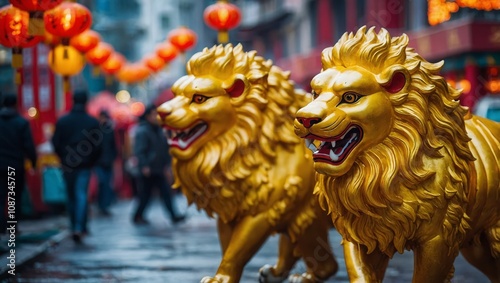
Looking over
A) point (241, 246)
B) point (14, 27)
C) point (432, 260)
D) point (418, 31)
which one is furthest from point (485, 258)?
point (418, 31)

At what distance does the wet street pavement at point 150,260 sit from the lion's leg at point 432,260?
2.66m

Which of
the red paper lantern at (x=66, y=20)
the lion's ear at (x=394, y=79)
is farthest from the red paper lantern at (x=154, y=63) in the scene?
the lion's ear at (x=394, y=79)

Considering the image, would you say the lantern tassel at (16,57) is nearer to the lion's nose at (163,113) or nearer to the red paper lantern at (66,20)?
the red paper lantern at (66,20)

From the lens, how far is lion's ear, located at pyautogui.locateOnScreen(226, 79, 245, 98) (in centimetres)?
770

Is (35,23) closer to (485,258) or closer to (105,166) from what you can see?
(485,258)

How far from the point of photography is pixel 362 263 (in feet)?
20.7

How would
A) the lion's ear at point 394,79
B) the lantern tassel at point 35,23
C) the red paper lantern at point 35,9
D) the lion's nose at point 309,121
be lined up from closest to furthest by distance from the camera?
the lion's nose at point 309,121
the lion's ear at point 394,79
the red paper lantern at point 35,9
the lantern tassel at point 35,23

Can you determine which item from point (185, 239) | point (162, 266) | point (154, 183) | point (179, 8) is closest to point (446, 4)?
point (154, 183)

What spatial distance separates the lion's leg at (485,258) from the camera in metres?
6.84

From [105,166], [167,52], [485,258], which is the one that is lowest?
[105,166]

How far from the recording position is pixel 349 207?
239 inches

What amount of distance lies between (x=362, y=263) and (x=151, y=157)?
10.0m

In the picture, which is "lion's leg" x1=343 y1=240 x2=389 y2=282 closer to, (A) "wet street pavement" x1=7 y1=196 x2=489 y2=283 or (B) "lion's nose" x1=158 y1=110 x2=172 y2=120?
(B) "lion's nose" x1=158 y1=110 x2=172 y2=120

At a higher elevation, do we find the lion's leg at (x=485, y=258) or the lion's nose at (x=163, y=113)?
the lion's nose at (x=163, y=113)
